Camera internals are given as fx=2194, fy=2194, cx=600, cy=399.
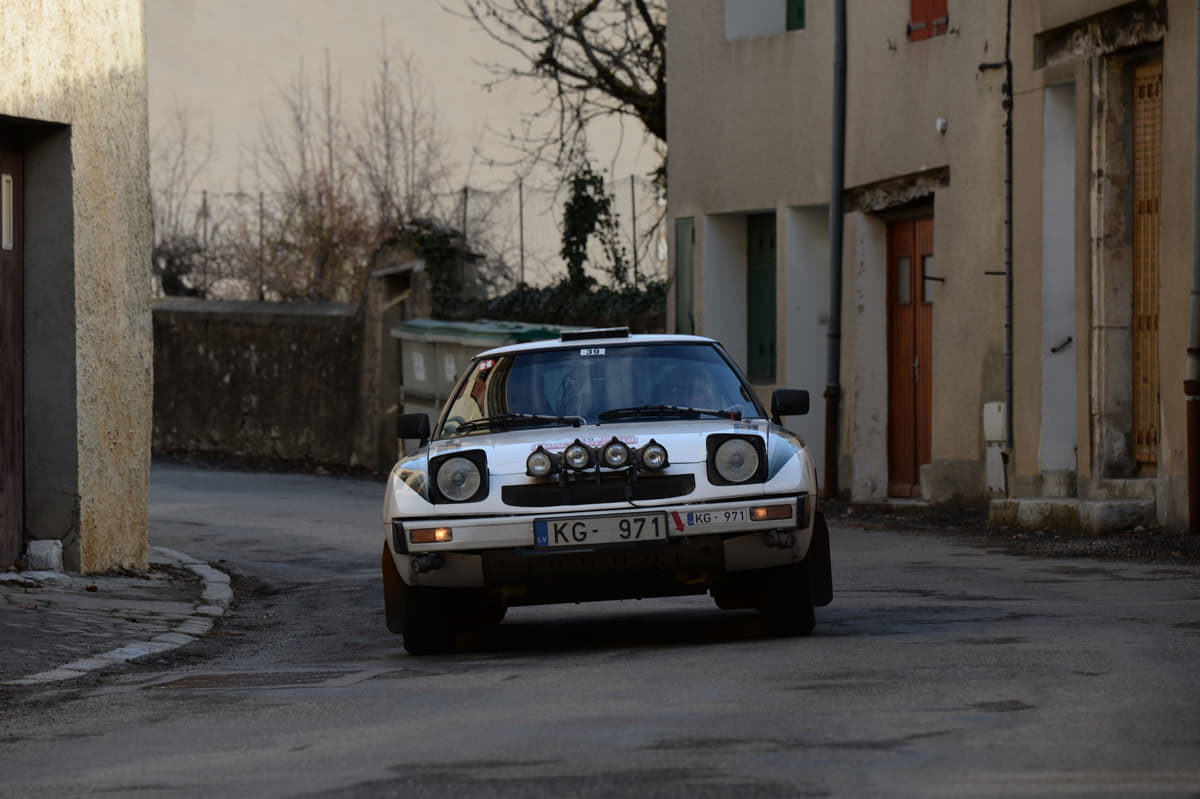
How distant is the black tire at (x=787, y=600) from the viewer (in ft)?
30.9

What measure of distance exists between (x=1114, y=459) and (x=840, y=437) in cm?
640

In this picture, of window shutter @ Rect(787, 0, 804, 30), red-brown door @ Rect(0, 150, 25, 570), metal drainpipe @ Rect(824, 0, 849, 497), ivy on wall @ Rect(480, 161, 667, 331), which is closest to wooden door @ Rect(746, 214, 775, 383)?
metal drainpipe @ Rect(824, 0, 849, 497)

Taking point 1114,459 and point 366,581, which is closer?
point 366,581

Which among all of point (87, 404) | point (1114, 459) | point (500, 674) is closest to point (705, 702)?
point (500, 674)

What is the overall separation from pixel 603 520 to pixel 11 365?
6.12 meters

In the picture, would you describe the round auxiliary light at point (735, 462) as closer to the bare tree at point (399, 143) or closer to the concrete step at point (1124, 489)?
the concrete step at point (1124, 489)

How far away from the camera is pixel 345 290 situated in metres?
36.8

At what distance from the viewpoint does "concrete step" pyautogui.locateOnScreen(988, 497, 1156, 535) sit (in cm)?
1644

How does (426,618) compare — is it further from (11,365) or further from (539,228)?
(539,228)

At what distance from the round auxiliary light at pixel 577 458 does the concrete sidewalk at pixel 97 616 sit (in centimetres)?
235

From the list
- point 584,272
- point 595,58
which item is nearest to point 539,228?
point 584,272

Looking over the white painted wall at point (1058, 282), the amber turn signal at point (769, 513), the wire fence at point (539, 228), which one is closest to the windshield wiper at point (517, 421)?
the amber turn signal at point (769, 513)

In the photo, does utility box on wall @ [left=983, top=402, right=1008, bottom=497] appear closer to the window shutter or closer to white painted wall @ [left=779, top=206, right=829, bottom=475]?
white painted wall @ [left=779, top=206, right=829, bottom=475]

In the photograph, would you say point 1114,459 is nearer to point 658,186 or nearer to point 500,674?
point 500,674
